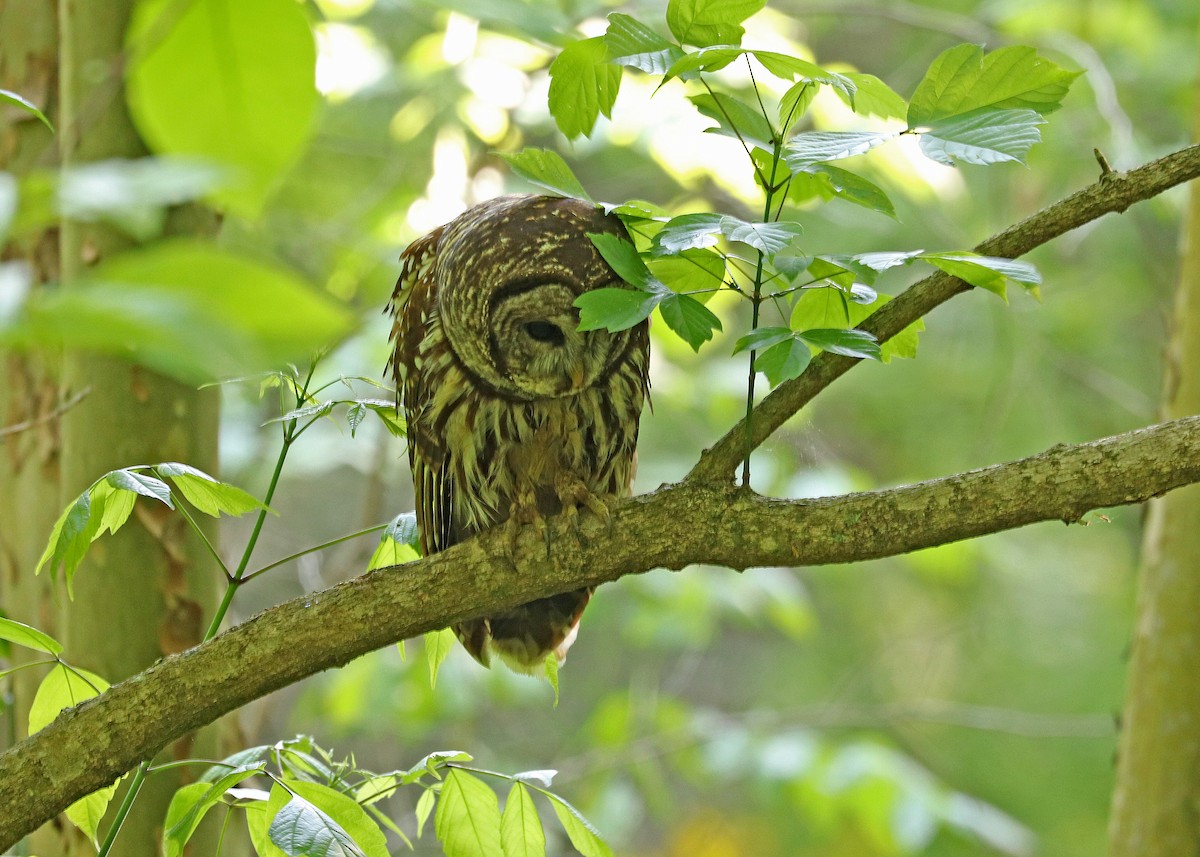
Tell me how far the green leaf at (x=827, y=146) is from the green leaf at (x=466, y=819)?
2.97 ft

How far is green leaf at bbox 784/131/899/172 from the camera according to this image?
48.5 inches

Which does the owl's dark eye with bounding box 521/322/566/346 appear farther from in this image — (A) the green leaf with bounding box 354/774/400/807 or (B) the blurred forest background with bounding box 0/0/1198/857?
(A) the green leaf with bounding box 354/774/400/807

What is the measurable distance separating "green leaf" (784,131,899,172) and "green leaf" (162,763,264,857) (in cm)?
94

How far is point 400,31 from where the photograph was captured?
17.3 feet

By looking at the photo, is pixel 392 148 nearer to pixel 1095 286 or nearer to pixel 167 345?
pixel 1095 286

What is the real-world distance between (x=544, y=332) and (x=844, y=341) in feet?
2.61

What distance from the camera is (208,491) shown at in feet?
4.69

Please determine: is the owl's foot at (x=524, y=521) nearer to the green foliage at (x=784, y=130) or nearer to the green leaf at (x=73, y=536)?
the green foliage at (x=784, y=130)

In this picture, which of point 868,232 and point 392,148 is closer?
point 392,148

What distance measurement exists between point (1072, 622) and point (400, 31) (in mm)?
5318

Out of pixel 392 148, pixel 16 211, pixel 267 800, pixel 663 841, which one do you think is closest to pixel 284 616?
pixel 267 800

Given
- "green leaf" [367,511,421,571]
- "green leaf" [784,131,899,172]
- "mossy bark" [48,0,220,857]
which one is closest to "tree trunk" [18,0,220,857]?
"mossy bark" [48,0,220,857]

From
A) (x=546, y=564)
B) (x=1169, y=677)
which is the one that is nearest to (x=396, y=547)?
(x=546, y=564)

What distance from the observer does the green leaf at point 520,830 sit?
4.88 feet
